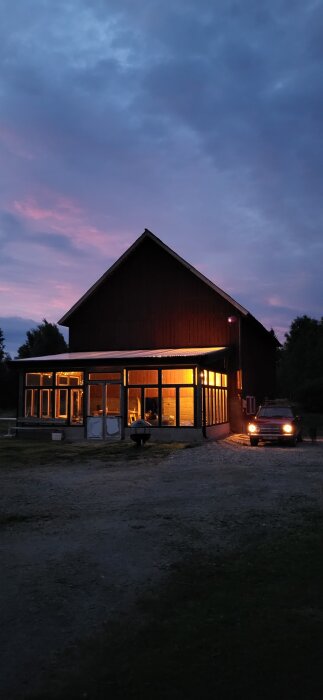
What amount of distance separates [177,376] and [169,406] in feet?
4.61

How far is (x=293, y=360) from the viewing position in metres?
88.1

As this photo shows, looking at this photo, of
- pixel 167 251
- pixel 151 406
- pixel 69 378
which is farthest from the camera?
pixel 167 251

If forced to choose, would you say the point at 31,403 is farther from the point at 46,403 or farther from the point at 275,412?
the point at 275,412

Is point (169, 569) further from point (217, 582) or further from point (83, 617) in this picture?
point (83, 617)

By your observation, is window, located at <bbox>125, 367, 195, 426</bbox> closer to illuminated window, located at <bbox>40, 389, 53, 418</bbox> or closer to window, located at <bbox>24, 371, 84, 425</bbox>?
window, located at <bbox>24, 371, 84, 425</bbox>

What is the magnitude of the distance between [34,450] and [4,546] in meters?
14.1

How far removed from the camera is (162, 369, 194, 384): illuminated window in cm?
2505

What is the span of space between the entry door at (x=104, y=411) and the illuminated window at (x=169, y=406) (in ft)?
6.97

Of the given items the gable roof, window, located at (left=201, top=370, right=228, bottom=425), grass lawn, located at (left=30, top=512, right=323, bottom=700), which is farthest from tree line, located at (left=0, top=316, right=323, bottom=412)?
grass lawn, located at (left=30, top=512, right=323, bottom=700)

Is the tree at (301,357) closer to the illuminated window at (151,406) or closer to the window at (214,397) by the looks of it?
the window at (214,397)

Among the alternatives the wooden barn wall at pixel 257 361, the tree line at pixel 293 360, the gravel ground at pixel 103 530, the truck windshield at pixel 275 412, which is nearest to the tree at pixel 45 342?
the tree line at pixel 293 360

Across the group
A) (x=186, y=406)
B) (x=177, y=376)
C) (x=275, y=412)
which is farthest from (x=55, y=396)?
(x=275, y=412)

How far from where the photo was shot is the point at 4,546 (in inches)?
285

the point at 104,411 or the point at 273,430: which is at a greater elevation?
the point at 104,411
